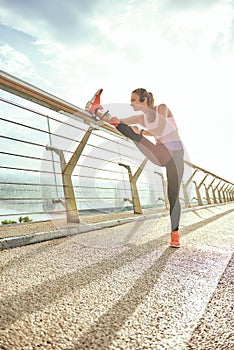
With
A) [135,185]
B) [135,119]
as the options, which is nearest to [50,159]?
[135,119]

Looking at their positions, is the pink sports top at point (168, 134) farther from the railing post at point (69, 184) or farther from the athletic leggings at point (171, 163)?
the railing post at point (69, 184)

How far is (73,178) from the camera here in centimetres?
257

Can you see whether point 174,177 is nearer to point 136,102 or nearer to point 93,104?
point 136,102

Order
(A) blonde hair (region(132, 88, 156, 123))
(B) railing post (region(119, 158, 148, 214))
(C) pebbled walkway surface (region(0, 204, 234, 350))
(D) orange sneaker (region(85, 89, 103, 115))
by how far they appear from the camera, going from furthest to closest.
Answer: (B) railing post (region(119, 158, 148, 214)), (D) orange sneaker (region(85, 89, 103, 115)), (A) blonde hair (region(132, 88, 156, 123)), (C) pebbled walkway surface (region(0, 204, 234, 350))

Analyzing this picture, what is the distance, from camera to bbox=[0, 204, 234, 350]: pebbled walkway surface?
0.68 metres

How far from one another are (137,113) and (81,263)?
1697 millimetres

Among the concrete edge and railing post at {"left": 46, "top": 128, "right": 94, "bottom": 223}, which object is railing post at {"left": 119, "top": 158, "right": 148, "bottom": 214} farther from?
railing post at {"left": 46, "top": 128, "right": 94, "bottom": 223}

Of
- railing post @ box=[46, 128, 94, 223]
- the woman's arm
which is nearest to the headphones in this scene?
the woman's arm

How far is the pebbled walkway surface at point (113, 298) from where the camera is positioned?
677 millimetres

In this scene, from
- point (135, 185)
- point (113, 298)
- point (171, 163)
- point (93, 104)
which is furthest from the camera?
point (135, 185)

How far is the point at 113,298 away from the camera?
0.96 metres

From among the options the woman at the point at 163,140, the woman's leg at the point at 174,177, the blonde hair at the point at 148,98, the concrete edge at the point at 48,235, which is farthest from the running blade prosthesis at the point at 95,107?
the concrete edge at the point at 48,235

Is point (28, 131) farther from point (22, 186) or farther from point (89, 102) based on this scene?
point (89, 102)

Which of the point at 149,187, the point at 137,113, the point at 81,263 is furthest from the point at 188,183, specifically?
the point at 81,263
